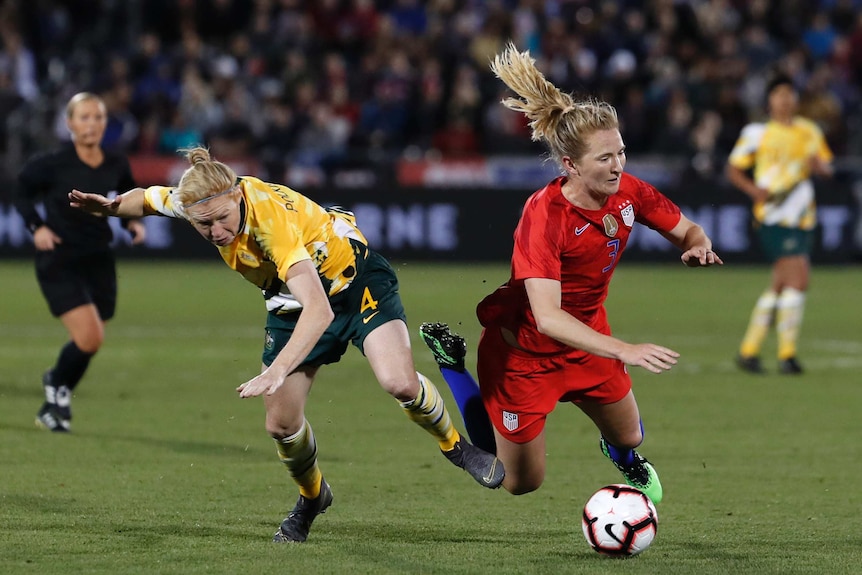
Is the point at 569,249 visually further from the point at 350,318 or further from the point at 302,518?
the point at 302,518

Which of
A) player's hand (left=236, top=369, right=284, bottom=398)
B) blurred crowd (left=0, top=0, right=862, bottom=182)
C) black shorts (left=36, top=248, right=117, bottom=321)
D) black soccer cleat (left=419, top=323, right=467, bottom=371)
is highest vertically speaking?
player's hand (left=236, top=369, right=284, bottom=398)

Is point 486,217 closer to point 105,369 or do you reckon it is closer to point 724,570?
point 105,369

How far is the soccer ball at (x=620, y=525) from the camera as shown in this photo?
572 cm

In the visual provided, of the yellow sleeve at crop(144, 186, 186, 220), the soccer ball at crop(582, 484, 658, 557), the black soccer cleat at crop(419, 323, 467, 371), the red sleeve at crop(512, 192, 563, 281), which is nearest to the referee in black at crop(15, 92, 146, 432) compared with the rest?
the yellow sleeve at crop(144, 186, 186, 220)

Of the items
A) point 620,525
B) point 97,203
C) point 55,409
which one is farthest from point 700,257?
point 55,409

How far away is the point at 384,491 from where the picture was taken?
730cm

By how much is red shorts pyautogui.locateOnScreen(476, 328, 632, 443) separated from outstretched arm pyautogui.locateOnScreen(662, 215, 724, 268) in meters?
0.59

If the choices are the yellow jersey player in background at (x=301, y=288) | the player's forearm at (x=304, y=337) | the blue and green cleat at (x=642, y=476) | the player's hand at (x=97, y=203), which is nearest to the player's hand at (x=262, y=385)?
the player's forearm at (x=304, y=337)

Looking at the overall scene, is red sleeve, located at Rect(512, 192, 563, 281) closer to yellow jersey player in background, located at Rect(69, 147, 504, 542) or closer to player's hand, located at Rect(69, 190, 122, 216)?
yellow jersey player in background, located at Rect(69, 147, 504, 542)

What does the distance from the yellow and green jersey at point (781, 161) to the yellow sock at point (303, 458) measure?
7022mm

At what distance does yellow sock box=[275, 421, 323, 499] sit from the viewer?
6.04m

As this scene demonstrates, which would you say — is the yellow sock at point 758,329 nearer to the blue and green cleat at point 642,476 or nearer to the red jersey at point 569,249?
the blue and green cleat at point 642,476

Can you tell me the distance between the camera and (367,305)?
246 inches

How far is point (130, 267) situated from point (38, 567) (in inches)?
600
